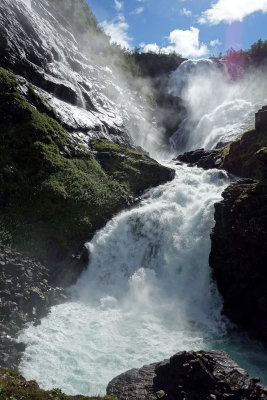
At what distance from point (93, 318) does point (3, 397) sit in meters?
11.8

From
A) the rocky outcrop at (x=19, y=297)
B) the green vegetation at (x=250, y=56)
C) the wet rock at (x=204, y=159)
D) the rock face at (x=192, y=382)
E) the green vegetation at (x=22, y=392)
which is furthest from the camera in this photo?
the green vegetation at (x=250, y=56)

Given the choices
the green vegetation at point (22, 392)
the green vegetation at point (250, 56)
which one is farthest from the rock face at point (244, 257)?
the green vegetation at point (250, 56)

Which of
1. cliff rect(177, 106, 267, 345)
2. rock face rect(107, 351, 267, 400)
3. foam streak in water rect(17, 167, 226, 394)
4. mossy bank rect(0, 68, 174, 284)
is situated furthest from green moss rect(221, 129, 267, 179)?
rock face rect(107, 351, 267, 400)

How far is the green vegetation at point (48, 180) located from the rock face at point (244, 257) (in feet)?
40.1

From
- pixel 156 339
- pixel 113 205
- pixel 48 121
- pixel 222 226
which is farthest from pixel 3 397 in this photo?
pixel 48 121

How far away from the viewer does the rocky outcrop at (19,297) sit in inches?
642

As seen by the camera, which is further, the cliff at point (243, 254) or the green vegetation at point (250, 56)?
the green vegetation at point (250, 56)

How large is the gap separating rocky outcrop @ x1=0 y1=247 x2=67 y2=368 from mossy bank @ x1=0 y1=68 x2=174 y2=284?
1.92m

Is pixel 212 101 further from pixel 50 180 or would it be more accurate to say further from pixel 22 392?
pixel 22 392

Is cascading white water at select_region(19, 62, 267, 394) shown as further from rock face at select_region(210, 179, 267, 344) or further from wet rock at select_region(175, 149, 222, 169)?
wet rock at select_region(175, 149, 222, 169)

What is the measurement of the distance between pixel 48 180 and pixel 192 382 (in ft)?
75.1

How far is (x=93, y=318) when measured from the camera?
800 inches

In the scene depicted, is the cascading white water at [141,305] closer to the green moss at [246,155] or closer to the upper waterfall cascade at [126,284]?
the upper waterfall cascade at [126,284]

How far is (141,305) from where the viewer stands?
72.2 ft
